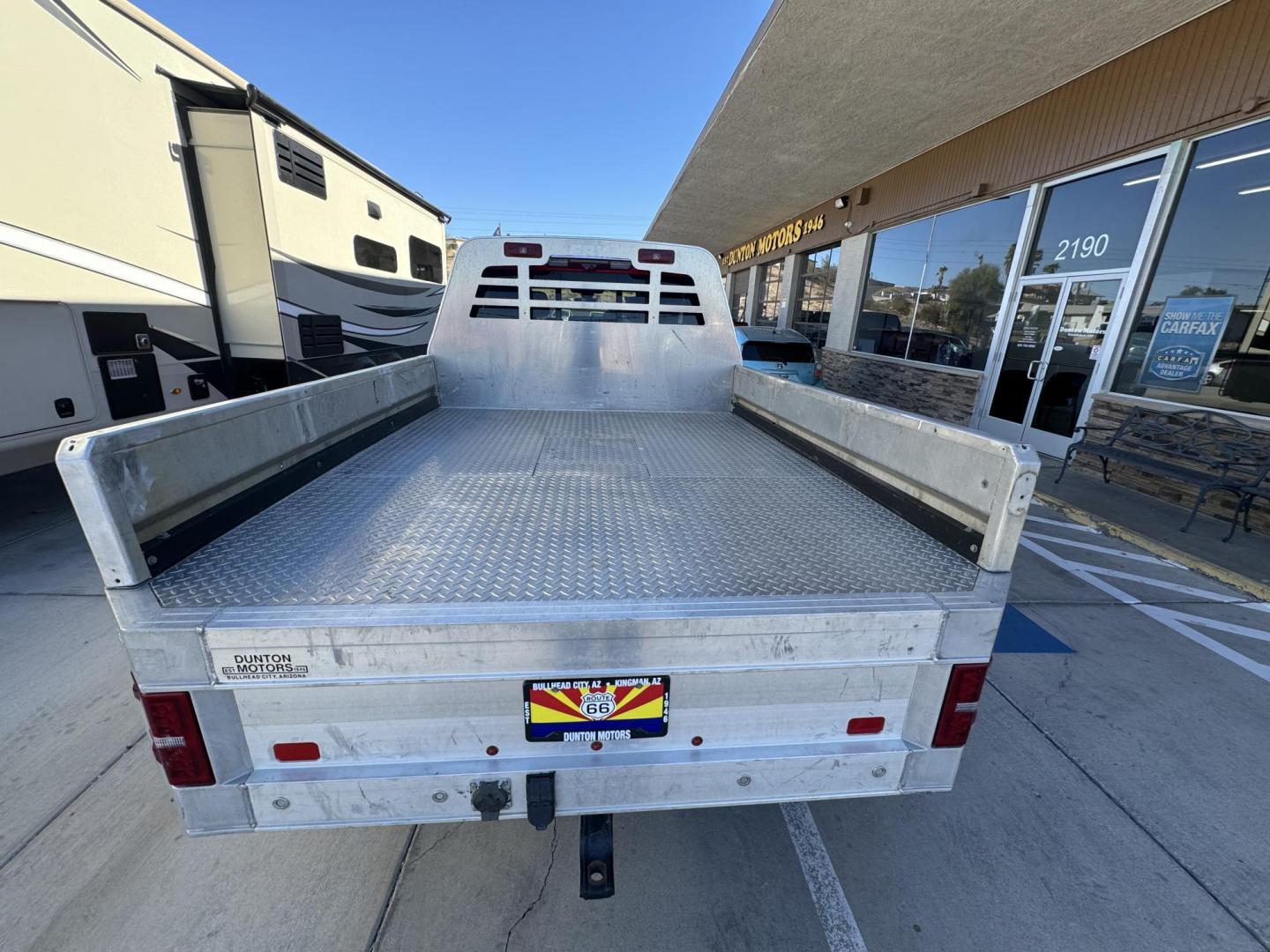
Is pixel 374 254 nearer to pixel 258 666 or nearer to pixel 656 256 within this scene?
pixel 656 256

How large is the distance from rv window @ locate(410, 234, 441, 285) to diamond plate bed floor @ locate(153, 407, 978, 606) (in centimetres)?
697

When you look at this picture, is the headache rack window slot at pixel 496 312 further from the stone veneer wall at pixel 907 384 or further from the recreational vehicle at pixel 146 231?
the stone veneer wall at pixel 907 384

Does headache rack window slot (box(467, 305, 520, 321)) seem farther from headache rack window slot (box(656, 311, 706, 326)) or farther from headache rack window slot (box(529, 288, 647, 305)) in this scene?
headache rack window slot (box(656, 311, 706, 326))

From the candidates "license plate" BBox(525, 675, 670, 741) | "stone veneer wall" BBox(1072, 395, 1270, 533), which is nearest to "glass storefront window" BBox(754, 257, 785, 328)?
"stone veneer wall" BBox(1072, 395, 1270, 533)

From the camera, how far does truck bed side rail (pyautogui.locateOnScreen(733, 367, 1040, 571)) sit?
1363 millimetres

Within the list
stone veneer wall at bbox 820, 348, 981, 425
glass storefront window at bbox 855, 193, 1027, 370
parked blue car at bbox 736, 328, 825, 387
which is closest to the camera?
parked blue car at bbox 736, 328, 825, 387

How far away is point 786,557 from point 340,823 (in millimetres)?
1410

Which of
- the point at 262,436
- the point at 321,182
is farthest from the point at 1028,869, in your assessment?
the point at 321,182

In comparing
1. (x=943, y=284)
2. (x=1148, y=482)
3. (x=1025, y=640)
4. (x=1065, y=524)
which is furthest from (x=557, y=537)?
(x=943, y=284)

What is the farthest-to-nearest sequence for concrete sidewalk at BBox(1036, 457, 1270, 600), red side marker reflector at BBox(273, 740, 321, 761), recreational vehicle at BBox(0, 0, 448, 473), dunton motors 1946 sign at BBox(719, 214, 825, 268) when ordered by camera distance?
dunton motors 1946 sign at BBox(719, 214, 825, 268)
concrete sidewalk at BBox(1036, 457, 1270, 600)
recreational vehicle at BBox(0, 0, 448, 473)
red side marker reflector at BBox(273, 740, 321, 761)

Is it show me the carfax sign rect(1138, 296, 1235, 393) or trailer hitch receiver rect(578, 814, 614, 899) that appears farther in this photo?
show me the carfax sign rect(1138, 296, 1235, 393)

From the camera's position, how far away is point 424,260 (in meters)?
8.91

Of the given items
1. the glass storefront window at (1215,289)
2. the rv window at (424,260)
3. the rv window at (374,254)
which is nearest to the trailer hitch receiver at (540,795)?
the rv window at (374,254)

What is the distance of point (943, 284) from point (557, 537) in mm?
10356
